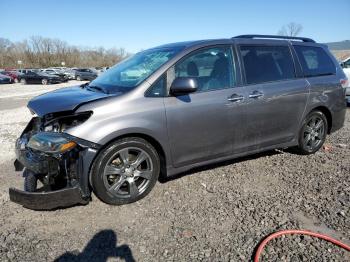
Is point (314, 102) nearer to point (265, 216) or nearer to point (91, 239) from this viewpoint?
point (265, 216)

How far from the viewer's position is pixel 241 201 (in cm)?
376

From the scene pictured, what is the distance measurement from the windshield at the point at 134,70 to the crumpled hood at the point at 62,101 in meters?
0.27

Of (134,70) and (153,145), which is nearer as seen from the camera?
(153,145)

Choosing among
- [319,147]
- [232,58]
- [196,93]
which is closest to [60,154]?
→ [196,93]

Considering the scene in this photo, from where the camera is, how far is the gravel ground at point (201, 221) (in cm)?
281

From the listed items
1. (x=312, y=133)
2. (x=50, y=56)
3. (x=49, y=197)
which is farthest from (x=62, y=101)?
(x=50, y=56)

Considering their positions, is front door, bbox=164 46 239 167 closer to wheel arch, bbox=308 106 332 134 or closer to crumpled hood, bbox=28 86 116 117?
crumpled hood, bbox=28 86 116 117

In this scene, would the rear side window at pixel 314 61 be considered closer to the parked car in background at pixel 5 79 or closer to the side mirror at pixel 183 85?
the side mirror at pixel 183 85

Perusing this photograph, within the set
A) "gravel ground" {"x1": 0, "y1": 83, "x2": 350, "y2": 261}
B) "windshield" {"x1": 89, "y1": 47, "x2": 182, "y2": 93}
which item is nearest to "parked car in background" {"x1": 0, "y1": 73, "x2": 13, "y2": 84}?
"gravel ground" {"x1": 0, "y1": 83, "x2": 350, "y2": 261}

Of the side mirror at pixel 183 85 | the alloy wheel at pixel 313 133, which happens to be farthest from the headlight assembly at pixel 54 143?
the alloy wheel at pixel 313 133

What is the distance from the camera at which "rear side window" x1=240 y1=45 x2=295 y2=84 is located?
14.2 feet

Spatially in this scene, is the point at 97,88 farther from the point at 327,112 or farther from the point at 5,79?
the point at 5,79

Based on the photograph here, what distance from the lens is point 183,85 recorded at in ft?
11.9

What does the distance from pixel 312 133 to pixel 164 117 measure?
2.91 metres
